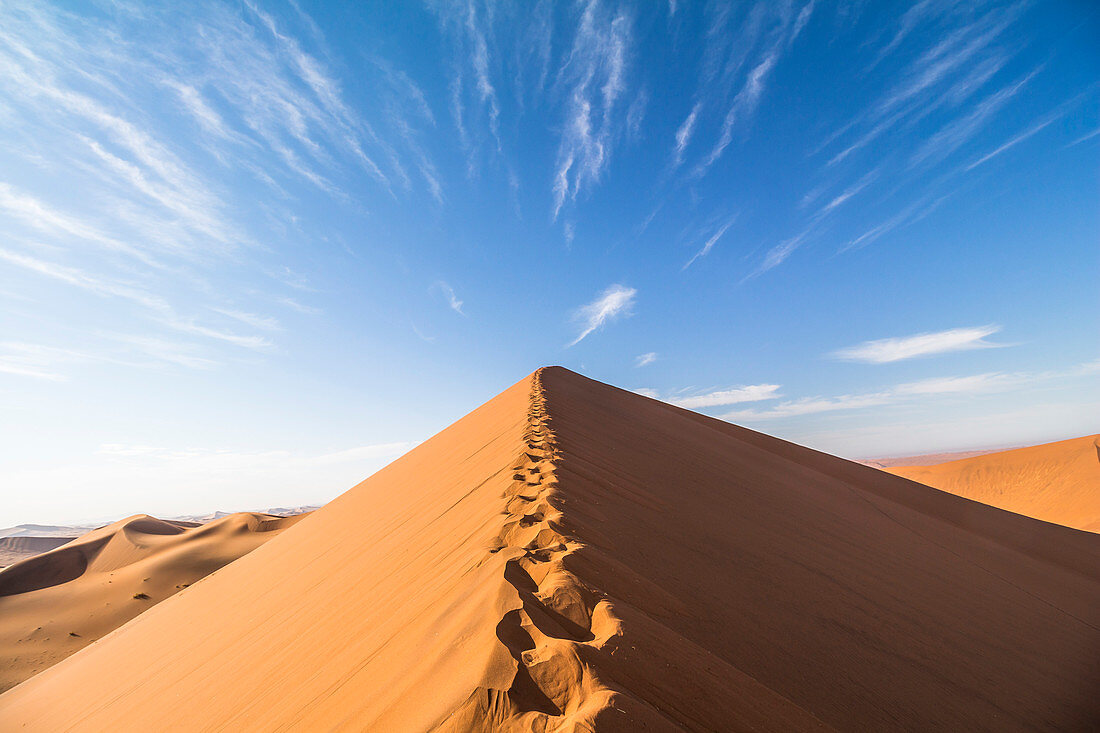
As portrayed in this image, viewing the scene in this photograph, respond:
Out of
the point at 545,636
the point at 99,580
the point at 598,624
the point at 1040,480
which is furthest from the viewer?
the point at 1040,480

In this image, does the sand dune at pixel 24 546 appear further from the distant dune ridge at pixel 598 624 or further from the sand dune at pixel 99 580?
the distant dune ridge at pixel 598 624

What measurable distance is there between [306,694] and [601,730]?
1.67m

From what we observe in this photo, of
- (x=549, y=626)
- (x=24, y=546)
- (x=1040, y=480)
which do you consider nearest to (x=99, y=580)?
(x=549, y=626)

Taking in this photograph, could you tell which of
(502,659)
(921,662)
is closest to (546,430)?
(921,662)

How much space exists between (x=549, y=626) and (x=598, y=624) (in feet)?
0.65

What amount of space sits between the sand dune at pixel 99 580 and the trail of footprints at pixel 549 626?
57.2ft

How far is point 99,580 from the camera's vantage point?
18812 mm

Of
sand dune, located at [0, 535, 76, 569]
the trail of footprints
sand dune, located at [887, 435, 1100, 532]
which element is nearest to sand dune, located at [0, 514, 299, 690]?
the trail of footprints

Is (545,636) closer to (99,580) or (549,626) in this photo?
(549,626)

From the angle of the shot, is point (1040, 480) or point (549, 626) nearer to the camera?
point (549, 626)

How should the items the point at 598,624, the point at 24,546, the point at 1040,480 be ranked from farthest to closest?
the point at 24,546, the point at 1040,480, the point at 598,624

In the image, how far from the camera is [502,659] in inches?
59.8

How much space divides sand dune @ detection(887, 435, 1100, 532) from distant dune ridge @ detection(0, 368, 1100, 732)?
2048cm

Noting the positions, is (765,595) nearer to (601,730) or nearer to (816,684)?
(816,684)
